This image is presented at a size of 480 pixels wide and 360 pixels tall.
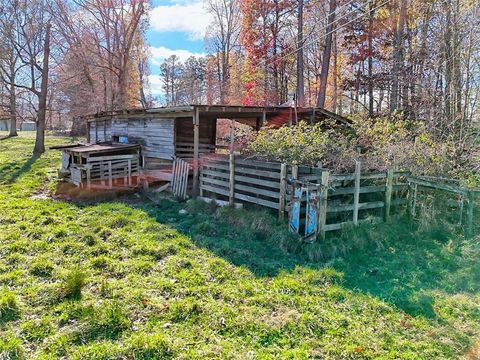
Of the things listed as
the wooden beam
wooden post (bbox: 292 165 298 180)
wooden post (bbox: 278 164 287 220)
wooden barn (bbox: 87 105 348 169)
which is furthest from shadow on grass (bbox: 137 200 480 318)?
wooden barn (bbox: 87 105 348 169)

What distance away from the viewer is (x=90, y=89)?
28.6m

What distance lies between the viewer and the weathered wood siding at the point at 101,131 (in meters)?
15.8

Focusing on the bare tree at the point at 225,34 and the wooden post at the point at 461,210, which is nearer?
the wooden post at the point at 461,210

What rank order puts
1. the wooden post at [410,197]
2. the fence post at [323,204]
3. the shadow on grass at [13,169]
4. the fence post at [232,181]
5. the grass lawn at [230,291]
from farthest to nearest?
1. the shadow on grass at [13,169]
2. the fence post at [232,181]
3. the wooden post at [410,197]
4. the fence post at [323,204]
5. the grass lawn at [230,291]

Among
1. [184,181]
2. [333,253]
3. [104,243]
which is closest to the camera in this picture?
[333,253]

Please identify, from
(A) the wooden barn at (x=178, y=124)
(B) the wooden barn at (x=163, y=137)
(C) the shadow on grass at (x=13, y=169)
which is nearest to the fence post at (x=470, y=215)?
(B) the wooden barn at (x=163, y=137)

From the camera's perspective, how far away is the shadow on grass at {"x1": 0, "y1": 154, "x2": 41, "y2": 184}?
40.7 feet

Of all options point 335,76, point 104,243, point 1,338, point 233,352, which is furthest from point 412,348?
point 335,76

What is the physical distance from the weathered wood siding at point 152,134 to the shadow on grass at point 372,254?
4839 millimetres

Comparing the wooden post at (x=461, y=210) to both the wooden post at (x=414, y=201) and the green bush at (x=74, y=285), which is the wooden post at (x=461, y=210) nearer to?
the wooden post at (x=414, y=201)

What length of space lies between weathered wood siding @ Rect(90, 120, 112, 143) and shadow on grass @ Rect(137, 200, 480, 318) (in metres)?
9.66

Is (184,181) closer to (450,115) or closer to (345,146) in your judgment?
(345,146)

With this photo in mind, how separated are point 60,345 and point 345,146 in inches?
264

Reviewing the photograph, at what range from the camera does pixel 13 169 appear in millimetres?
14148
